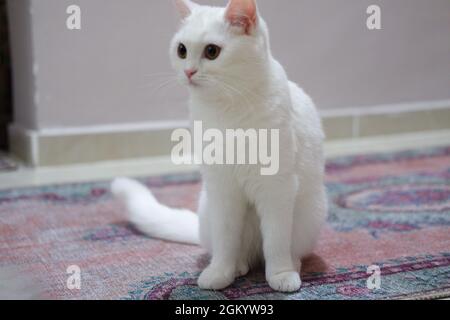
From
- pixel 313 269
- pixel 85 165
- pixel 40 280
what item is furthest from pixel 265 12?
pixel 40 280

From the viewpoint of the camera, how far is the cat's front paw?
1.45 m

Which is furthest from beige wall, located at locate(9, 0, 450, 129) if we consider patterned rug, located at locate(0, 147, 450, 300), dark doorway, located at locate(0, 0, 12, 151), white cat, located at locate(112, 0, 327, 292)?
white cat, located at locate(112, 0, 327, 292)

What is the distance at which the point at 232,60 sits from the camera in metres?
1.36

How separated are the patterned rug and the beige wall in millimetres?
479

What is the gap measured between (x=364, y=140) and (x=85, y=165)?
4.92 feet

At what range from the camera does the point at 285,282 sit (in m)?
1.43

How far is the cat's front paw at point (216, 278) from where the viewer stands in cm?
145

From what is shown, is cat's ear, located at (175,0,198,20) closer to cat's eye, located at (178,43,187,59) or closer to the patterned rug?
cat's eye, located at (178,43,187,59)

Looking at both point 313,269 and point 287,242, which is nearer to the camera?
point 287,242

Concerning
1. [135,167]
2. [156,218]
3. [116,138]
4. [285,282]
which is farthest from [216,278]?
[116,138]

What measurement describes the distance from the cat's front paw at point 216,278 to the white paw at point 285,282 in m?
0.10

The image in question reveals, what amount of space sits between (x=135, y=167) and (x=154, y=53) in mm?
532

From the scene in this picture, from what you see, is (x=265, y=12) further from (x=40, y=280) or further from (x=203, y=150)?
(x=40, y=280)

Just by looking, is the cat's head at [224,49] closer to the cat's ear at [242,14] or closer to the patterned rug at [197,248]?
the cat's ear at [242,14]
